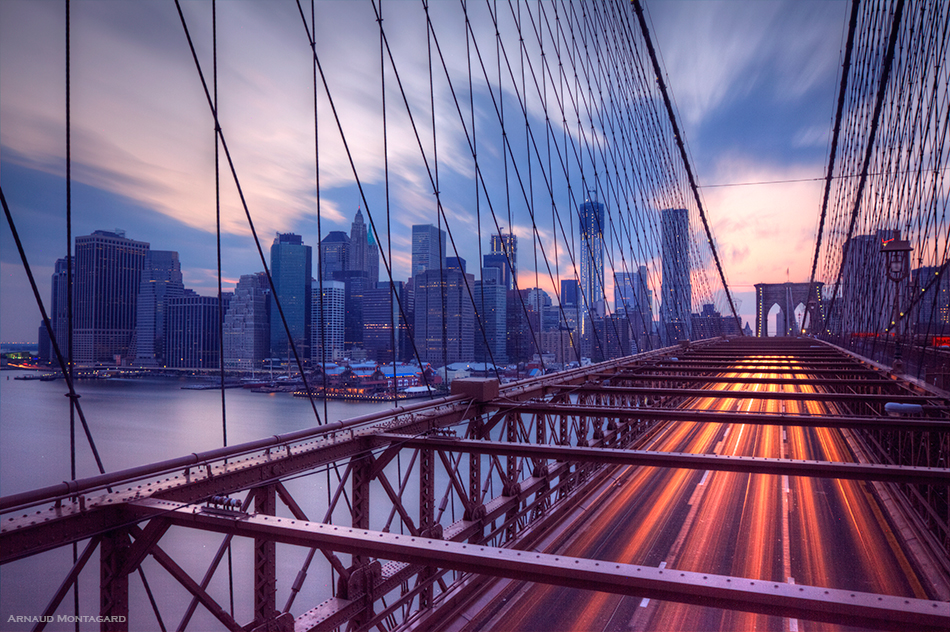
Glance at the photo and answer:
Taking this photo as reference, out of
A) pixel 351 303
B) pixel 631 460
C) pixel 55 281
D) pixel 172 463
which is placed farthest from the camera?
pixel 351 303

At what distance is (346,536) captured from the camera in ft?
12.3

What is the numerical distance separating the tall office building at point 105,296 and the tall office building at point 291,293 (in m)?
3.24

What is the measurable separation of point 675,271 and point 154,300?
53875 mm

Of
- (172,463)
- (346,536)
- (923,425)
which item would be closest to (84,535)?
(172,463)

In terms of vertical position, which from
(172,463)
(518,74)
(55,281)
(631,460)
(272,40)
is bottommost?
(631,460)

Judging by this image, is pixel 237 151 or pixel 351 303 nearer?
pixel 237 151

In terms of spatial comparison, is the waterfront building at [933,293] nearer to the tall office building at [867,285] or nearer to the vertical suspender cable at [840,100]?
the tall office building at [867,285]

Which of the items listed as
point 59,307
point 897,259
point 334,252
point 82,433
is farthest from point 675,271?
point 59,307

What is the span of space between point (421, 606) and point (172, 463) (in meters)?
5.46

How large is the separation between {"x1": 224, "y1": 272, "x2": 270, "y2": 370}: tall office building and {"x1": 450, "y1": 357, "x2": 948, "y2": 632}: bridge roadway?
705cm

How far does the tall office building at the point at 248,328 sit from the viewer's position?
12.0m

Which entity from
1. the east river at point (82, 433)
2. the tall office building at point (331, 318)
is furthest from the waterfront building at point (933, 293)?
the east river at point (82, 433)

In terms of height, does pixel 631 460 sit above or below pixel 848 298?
below

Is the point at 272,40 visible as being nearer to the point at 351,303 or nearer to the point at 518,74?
the point at 351,303
